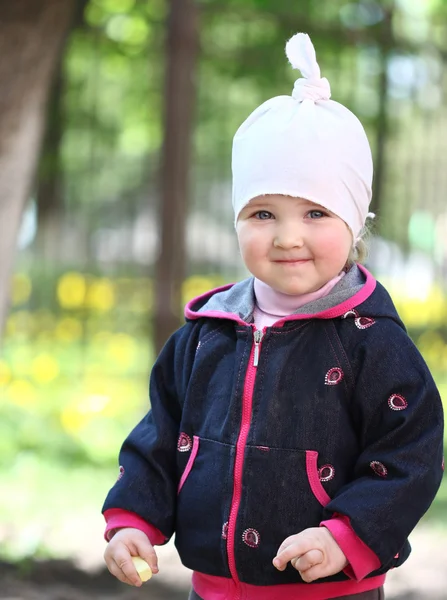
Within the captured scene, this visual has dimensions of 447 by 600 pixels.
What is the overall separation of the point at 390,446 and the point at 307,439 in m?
0.15

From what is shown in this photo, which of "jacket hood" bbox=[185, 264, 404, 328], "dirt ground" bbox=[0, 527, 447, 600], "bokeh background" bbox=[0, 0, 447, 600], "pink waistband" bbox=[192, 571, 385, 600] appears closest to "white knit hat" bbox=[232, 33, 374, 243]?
"jacket hood" bbox=[185, 264, 404, 328]

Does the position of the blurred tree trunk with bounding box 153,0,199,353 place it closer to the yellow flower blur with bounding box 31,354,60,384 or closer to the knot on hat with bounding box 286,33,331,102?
the yellow flower blur with bounding box 31,354,60,384

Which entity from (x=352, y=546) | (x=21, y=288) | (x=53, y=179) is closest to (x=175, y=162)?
(x=53, y=179)

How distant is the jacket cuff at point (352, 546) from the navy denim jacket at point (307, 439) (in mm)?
17

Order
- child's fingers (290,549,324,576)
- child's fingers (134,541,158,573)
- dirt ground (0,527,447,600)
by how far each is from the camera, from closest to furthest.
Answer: child's fingers (290,549,324,576)
child's fingers (134,541,158,573)
dirt ground (0,527,447,600)

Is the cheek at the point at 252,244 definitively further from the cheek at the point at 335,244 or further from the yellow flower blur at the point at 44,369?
the yellow flower blur at the point at 44,369

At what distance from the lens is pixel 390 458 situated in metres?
1.91

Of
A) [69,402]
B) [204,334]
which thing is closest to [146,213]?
[69,402]

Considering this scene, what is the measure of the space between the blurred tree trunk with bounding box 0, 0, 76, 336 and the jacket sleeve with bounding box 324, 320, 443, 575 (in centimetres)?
312

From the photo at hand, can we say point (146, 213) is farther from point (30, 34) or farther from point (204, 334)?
point (204, 334)

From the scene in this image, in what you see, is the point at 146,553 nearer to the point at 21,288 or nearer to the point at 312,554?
the point at 312,554

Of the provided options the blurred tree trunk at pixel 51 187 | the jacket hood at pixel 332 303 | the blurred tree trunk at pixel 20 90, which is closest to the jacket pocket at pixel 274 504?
the jacket hood at pixel 332 303

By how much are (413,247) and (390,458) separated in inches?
197

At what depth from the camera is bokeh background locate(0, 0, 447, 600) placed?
→ 5340 millimetres
